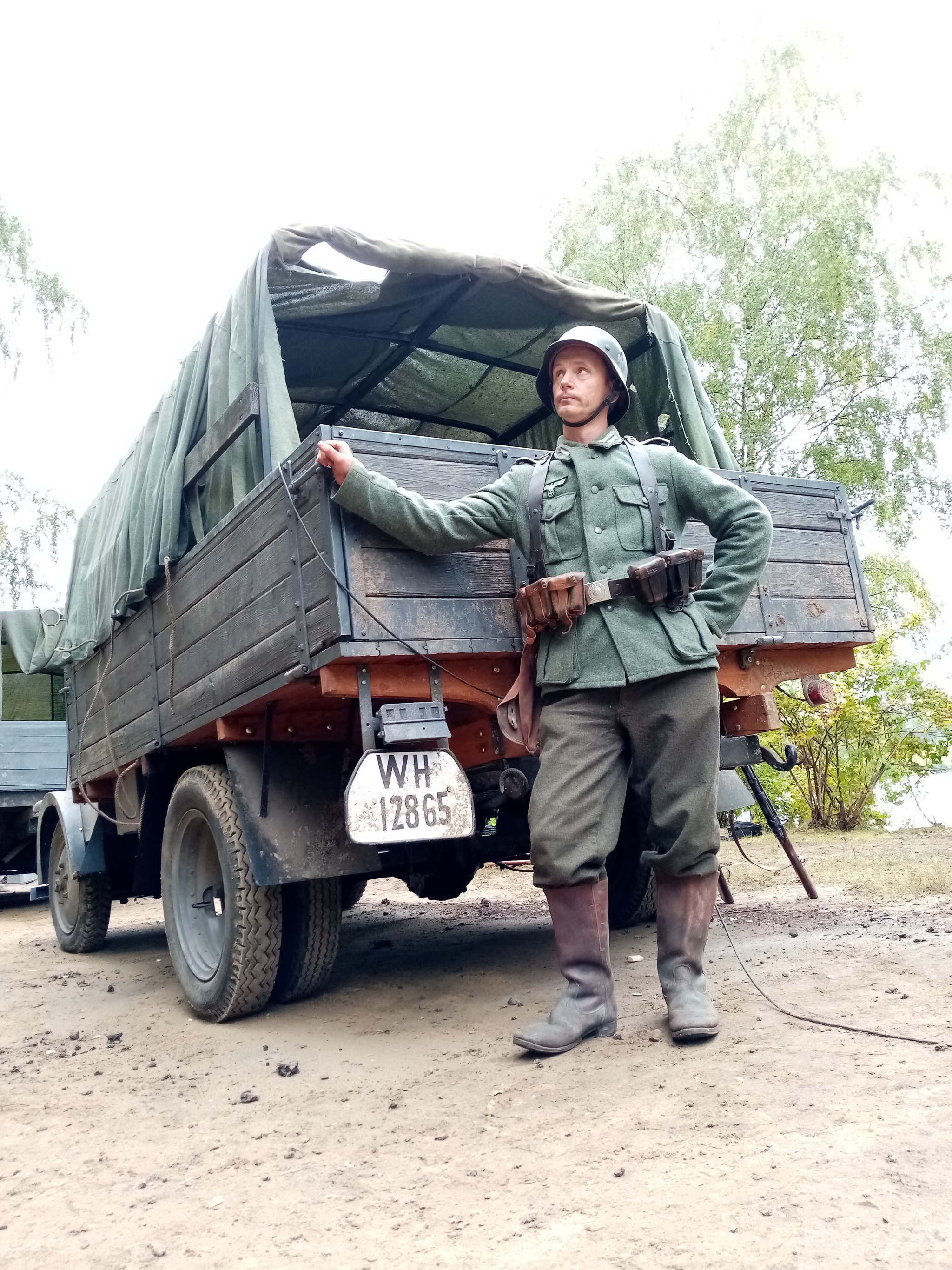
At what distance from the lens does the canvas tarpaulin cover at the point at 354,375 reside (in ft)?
12.9

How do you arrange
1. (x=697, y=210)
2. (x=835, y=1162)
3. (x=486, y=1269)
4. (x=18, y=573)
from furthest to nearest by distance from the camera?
(x=18, y=573) < (x=697, y=210) < (x=835, y=1162) < (x=486, y=1269)

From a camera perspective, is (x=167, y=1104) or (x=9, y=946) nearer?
(x=167, y=1104)

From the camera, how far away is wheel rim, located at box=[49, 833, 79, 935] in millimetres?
6141

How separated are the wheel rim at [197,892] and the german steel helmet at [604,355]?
7.15 ft

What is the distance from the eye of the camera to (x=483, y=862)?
468 centimetres

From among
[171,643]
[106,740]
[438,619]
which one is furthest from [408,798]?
[106,740]

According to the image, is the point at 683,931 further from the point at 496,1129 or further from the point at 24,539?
the point at 24,539

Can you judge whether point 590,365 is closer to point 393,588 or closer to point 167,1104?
point 393,588

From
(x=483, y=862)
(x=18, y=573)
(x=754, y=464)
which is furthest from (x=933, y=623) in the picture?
(x=18, y=573)

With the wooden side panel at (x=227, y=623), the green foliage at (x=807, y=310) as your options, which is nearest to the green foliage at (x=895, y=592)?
the green foliage at (x=807, y=310)

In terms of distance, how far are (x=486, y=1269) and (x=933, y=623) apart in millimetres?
13553

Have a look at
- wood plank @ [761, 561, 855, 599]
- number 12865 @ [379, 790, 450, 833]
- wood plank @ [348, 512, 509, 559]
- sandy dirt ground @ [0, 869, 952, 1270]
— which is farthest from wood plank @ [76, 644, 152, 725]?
wood plank @ [761, 561, 855, 599]

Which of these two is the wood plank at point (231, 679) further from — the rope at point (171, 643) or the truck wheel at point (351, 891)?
the truck wheel at point (351, 891)

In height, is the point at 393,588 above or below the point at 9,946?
→ above
